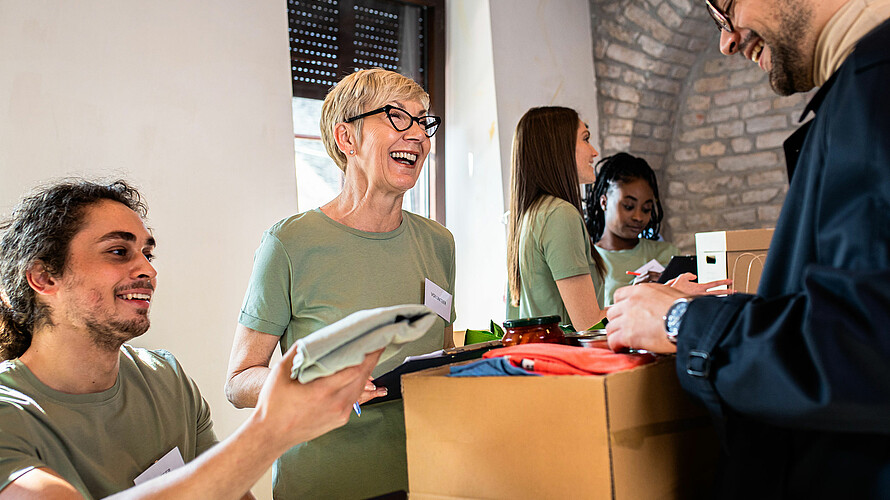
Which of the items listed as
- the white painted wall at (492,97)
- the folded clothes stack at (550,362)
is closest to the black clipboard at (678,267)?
the white painted wall at (492,97)

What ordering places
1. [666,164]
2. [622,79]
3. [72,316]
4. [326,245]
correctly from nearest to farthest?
[72,316] < [326,245] < [622,79] < [666,164]

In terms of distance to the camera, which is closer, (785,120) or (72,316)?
(72,316)

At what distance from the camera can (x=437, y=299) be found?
1589 millimetres

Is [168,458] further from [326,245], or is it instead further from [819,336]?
[819,336]

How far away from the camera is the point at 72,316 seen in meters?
1.37

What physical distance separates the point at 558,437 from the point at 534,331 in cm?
22

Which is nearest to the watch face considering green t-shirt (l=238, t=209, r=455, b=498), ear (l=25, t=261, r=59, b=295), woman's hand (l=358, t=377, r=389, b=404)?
woman's hand (l=358, t=377, r=389, b=404)

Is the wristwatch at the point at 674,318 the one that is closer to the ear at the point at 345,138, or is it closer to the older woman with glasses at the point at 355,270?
the older woman with glasses at the point at 355,270

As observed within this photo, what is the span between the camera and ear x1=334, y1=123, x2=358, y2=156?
5.39ft

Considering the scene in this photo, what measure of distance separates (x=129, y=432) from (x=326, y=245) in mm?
540

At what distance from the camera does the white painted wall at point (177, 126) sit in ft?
8.41

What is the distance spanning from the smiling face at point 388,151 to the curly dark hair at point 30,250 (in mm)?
603

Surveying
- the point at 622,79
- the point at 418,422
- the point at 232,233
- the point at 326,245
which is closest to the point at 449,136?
the point at 622,79

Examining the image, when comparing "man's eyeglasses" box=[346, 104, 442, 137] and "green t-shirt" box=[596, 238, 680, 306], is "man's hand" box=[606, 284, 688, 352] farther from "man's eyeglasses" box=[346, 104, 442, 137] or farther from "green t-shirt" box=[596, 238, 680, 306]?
"green t-shirt" box=[596, 238, 680, 306]
